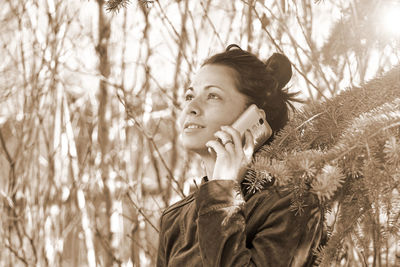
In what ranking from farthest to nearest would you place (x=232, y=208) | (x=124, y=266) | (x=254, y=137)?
1. (x=124, y=266)
2. (x=254, y=137)
3. (x=232, y=208)

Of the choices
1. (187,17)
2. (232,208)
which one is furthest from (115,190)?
(232,208)

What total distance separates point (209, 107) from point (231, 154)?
0.20 meters

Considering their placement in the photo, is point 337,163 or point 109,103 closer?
point 337,163

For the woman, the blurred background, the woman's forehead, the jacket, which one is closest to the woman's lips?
the woman

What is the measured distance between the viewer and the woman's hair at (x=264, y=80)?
1160mm

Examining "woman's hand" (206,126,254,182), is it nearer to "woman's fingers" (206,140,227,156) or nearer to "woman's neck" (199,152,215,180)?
"woman's fingers" (206,140,227,156)

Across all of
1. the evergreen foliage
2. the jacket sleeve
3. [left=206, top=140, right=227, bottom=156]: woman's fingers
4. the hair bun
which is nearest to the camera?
the evergreen foliage

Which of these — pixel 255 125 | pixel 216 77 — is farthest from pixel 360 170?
pixel 216 77

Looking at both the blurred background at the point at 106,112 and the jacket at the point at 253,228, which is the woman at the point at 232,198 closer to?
the jacket at the point at 253,228

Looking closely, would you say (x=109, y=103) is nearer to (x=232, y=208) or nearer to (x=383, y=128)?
(x=232, y=208)

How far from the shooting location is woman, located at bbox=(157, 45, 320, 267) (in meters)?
0.85

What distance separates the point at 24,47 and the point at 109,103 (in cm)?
57

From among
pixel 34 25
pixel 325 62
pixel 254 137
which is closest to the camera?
pixel 254 137

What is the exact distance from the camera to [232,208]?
875mm
